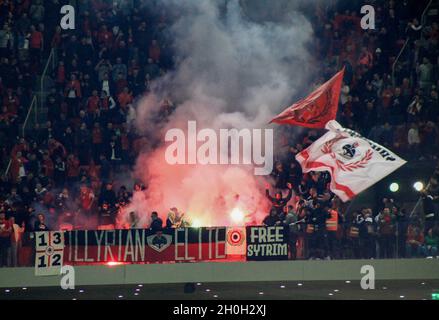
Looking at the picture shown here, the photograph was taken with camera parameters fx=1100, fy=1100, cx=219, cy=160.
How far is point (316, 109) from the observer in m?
23.3

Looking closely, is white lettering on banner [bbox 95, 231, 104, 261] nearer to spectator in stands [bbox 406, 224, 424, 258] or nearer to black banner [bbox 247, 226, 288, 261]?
black banner [bbox 247, 226, 288, 261]

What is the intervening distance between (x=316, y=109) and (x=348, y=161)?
2.06m

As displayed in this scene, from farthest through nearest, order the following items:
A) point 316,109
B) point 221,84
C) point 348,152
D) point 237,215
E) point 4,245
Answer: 1. point 221,84
2. point 237,215
3. point 316,109
4. point 348,152
5. point 4,245

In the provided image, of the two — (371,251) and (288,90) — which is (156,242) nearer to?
(371,251)

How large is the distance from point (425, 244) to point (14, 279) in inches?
314

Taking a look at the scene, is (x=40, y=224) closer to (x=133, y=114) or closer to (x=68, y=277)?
(x=68, y=277)

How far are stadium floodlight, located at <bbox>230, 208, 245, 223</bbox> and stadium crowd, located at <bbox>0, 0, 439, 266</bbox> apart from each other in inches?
37.4

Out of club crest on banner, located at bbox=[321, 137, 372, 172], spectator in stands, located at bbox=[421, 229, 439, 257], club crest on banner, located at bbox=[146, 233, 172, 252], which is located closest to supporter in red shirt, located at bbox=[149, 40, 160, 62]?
club crest on banner, located at bbox=[321, 137, 372, 172]

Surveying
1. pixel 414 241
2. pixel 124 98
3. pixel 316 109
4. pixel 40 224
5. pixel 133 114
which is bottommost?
pixel 414 241

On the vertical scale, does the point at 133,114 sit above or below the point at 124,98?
below

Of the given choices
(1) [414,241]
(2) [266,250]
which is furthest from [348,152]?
(2) [266,250]

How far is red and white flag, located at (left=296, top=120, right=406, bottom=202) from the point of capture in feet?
70.2

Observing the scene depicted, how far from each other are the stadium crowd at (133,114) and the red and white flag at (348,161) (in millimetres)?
A: 781
